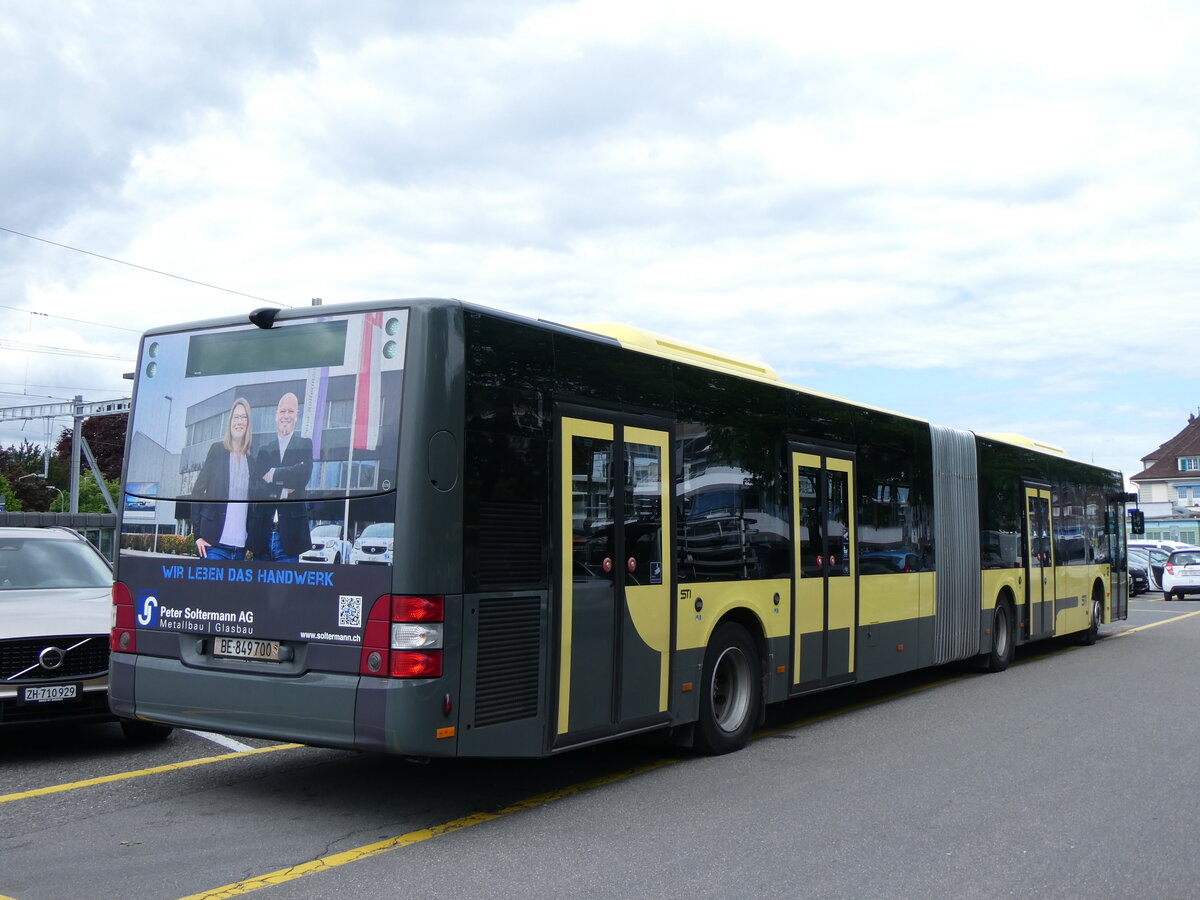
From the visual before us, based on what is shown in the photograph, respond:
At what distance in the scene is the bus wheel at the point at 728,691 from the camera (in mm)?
8359

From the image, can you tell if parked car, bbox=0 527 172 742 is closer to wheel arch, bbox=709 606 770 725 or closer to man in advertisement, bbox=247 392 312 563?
man in advertisement, bbox=247 392 312 563

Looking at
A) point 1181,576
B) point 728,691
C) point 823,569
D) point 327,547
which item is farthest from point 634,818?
point 1181,576

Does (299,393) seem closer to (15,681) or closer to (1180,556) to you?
(15,681)

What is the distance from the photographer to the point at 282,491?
6.46 metres

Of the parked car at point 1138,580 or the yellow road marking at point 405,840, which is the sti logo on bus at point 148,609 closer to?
the yellow road marking at point 405,840

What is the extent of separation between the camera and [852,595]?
10688 mm

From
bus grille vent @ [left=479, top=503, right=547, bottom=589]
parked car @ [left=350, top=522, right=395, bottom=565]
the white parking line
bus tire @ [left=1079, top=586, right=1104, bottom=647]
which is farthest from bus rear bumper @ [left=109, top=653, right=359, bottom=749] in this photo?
bus tire @ [left=1079, top=586, right=1104, bottom=647]

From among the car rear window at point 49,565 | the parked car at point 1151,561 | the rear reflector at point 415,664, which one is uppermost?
the parked car at point 1151,561

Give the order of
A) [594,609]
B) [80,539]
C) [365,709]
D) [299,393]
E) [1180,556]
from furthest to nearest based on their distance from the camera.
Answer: [1180,556], [80,539], [594,609], [299,393], [365,709]

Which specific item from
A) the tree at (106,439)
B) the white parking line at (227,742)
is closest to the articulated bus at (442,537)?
the white parking line at (227,742)

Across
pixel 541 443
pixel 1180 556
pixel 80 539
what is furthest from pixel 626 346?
pixel 1180 556

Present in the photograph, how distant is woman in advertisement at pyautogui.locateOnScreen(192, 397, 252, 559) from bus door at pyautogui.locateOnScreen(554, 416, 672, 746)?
6.03ft

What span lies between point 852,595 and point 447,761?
4.36 meters

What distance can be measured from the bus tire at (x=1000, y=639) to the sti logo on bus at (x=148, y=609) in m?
10.6
